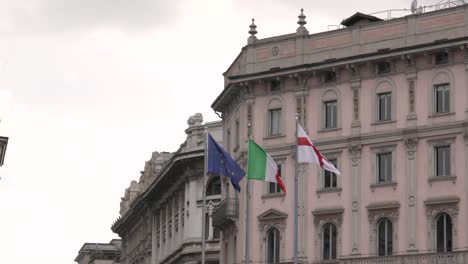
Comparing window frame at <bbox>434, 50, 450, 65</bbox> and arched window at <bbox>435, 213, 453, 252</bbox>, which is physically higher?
window frame at <bbox>434, 50, 450, 65</bbox>

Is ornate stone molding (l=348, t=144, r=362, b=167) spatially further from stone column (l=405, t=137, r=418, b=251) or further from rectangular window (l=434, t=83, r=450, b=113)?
rectangular window (l=434, t=83, r=450, b=113)

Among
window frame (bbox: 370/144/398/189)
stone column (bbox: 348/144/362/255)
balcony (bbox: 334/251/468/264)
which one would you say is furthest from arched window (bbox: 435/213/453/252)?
stone column (bbox: 348/144/362/255)

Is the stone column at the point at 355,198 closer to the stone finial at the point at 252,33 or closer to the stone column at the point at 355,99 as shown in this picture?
the stone column at the point at 355,99

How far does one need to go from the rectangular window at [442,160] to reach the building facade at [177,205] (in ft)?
101

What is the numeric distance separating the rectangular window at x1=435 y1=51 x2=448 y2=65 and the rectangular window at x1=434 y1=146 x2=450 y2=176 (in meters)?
4.96

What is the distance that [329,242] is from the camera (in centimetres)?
8919

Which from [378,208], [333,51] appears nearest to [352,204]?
[378,208]

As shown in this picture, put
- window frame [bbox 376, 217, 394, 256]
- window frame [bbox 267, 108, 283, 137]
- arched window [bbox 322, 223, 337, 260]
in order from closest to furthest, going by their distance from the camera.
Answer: window frame [bbox 376, 217, 394, 256] → arched window [bbox 322, 223, 337, 260] → window frame [bbox 267, 108, 283, 137]

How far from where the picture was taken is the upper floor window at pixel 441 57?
8612 centimetres

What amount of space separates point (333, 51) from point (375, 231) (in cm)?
1142

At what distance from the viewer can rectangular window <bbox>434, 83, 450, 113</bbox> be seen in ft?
283

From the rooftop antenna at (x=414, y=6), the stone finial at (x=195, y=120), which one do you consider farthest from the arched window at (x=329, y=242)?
the stone finial at (x=195, y=120)

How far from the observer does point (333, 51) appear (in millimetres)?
90625

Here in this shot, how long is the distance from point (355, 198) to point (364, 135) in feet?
12.3
